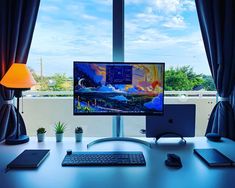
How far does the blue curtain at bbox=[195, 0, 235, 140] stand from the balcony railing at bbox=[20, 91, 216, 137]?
269mm

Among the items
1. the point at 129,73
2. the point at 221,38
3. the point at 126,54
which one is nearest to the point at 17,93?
the point at 129,73

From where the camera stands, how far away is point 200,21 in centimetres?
222

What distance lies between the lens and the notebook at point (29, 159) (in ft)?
4.32

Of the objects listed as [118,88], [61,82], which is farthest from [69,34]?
[118,88]

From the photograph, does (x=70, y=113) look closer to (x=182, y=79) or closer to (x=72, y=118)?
(x=72, y=118)

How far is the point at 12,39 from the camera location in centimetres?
212

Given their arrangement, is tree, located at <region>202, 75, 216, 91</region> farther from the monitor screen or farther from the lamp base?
the lamp base

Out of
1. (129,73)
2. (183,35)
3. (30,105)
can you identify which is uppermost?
(183,35)

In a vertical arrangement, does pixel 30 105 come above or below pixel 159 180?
above

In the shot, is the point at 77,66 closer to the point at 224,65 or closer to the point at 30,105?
the point at 30,105

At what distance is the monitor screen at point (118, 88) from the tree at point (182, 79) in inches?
26.9

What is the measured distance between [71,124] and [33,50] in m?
0.86

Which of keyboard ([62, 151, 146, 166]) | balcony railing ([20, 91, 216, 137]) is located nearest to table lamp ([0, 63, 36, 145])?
keyboard ([62, 151, 146, 166])

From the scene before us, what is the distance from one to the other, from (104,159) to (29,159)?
0.43 meters
